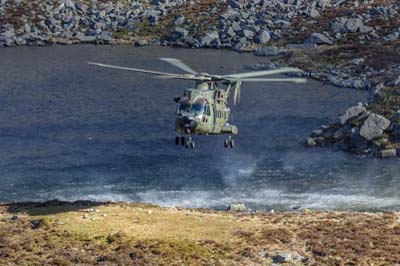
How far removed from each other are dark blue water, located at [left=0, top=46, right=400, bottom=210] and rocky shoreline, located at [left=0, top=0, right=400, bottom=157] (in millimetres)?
14058

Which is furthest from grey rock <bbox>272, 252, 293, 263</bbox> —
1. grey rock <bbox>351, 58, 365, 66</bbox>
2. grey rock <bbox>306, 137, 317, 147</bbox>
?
grey rock <bbox>351, 58, 365, 66</bbox>

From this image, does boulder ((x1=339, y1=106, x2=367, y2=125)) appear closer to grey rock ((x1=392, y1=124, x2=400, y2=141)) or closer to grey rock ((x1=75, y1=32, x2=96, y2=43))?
grey rock ((x1=392, y1=124, x2=400, y2=141))

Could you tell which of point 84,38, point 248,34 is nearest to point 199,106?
point 248,34

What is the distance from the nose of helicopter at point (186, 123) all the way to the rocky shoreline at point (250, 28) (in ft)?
213

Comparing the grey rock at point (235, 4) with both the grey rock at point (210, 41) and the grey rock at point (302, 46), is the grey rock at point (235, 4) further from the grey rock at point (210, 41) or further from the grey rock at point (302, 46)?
the grey rock at point (302, 46)

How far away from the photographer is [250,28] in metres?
151

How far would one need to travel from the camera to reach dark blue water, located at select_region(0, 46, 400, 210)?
73.4 m

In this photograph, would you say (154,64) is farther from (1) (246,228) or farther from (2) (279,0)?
(1) (246,228)

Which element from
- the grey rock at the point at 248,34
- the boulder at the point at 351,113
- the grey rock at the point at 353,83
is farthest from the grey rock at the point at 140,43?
the boulder at the point at 351,113

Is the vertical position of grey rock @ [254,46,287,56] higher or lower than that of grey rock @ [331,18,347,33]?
lower

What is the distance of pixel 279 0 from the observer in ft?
550

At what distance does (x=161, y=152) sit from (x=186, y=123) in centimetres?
3005

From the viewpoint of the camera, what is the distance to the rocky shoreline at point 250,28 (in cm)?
12900

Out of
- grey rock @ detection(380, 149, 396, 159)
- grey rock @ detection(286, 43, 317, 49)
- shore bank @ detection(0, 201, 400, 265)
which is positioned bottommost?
shore bank @ detection(0, 201, 400, 265)
